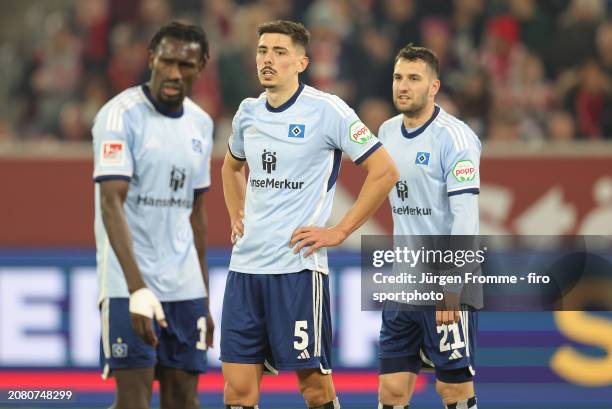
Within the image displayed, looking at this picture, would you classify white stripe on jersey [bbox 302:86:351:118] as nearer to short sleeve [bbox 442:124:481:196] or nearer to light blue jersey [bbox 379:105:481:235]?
light blue jersey [bbox 379:105:481:235]

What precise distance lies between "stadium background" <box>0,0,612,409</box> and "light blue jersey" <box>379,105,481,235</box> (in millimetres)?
2490

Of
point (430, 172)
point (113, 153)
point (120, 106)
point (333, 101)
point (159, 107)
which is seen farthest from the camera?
point (430, 172)

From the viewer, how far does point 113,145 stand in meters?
6.09

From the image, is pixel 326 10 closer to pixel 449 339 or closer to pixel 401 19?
pixel 401 19

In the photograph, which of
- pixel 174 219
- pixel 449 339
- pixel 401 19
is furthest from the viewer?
pixel 401 19

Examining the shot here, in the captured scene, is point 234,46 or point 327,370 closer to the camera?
point 327,370

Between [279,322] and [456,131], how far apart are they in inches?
68.0

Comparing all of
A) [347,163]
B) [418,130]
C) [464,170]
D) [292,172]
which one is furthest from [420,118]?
[347,163]

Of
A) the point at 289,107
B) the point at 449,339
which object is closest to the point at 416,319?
the point at 449,339

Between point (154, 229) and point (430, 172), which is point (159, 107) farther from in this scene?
point (430, 172)

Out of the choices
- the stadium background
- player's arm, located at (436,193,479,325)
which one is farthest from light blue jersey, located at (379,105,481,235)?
the stadium background

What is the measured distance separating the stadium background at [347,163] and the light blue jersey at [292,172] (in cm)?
303

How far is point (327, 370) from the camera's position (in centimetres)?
703

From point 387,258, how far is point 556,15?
6197mm
